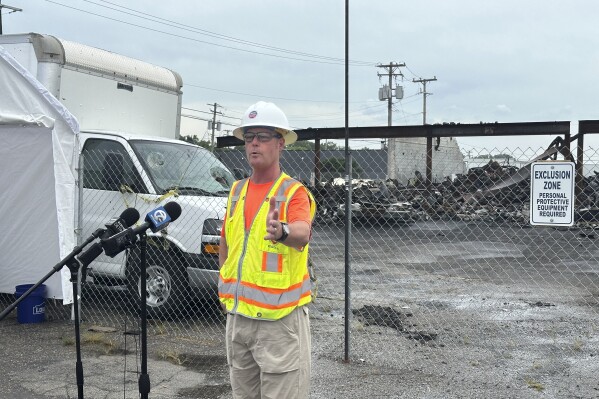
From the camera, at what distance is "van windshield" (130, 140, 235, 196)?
7820mm

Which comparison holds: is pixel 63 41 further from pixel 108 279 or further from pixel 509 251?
pixel 509 251

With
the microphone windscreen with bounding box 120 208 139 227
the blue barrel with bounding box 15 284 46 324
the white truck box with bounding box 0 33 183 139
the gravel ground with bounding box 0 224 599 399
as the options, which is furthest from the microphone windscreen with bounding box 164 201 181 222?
the white truck box with bounding box 0 33 183 139

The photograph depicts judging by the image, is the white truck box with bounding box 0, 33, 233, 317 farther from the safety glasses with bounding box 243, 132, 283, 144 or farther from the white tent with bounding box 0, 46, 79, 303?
the safety glasses with bounding box 243, 132, 283, 144

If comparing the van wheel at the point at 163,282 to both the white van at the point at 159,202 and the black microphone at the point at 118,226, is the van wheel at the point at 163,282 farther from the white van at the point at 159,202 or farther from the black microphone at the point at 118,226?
the black microphone at the point at 118,226

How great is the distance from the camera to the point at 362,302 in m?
9.18

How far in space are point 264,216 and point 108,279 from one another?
16.9 ft

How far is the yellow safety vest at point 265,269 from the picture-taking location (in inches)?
132

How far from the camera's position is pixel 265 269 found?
11.1ft

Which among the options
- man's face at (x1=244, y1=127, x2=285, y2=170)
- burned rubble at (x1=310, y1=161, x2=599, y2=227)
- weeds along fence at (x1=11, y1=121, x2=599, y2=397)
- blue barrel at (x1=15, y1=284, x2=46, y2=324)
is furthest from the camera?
burned rubble at (x1=310, y1=161, x2=599, y2=227)

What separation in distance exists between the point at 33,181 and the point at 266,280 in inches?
216

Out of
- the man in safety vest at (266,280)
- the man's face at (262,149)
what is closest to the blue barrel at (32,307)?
the man in safety vest at (266,280)

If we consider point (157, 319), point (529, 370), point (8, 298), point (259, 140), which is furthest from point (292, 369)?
point (8, 298)

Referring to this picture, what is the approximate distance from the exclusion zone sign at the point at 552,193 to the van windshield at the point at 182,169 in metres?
3.77

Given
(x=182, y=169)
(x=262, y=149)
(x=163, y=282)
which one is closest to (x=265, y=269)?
(x=262, y=149)
